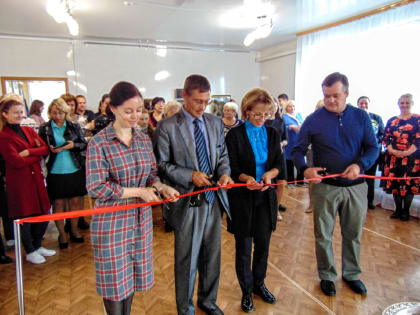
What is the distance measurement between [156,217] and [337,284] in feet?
9.36

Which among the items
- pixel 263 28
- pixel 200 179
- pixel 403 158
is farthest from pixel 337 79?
pixel 403 158

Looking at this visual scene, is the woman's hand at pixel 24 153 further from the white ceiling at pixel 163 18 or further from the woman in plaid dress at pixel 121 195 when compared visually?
the white ceiling at pixel 163 18

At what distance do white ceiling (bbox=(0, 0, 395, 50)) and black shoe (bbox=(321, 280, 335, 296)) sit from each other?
192 inches

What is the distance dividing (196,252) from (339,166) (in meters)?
1.37

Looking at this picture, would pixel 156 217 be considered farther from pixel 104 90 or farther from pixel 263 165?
pixel 104 90

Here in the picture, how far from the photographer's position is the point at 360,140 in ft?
8.01

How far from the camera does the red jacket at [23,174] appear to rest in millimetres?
2977

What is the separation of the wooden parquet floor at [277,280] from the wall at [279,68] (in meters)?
5.96

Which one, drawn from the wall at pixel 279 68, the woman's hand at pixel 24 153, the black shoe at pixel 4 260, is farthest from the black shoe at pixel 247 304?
the wall at pixel 279 68

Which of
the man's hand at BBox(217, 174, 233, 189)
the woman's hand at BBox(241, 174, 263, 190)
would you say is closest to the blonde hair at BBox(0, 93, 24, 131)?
the man's hand at BBox(217, 174, 233, 189)

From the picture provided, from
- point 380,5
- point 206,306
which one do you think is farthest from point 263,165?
point 380,5

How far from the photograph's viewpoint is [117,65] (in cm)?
876

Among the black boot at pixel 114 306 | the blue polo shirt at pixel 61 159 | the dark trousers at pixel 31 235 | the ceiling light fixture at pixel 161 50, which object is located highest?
the ceiling light fixture at pixel 161 50

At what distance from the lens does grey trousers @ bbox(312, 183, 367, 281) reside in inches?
98.8
